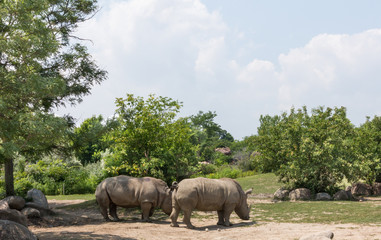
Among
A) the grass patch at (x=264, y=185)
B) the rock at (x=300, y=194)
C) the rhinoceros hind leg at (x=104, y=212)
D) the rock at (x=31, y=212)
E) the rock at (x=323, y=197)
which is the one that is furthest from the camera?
the grass patch at (x=264, y=185)

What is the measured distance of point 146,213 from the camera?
15672 mm

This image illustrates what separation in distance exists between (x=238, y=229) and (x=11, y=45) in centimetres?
916

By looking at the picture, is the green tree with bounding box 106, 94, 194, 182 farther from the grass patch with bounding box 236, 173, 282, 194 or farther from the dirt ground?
the grass patch with bounding box 236, 173, 282, 194

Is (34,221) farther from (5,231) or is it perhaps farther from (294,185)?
(294,185)

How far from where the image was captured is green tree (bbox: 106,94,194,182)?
19.7 m

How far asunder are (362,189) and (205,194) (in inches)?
739

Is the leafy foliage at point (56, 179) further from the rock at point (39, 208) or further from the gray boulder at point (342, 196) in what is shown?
the gray boulder at point (342, 196)

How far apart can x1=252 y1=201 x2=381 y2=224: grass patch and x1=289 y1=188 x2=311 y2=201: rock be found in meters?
4.47

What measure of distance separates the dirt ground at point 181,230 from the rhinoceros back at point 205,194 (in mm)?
798

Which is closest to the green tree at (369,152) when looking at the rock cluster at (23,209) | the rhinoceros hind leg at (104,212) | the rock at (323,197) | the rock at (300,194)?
the rock at (323,197)

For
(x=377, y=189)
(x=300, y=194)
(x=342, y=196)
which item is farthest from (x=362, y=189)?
(x=300, y=194)

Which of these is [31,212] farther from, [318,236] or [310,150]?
[310,150]

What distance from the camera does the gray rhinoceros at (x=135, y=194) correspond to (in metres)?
15.6

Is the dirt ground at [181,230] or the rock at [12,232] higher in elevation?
the rock at [12,232]
